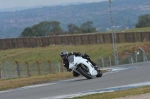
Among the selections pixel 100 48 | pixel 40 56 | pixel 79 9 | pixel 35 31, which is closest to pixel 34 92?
pixel 100 48

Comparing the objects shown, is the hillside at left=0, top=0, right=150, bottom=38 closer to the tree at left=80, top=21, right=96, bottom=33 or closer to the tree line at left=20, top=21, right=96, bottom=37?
the tree at left=80, top=21, right=96, bottom=33

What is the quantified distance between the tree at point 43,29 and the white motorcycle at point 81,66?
291 ft

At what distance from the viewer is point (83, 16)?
495 ft

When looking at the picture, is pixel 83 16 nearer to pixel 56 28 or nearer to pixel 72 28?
pixel 56 28

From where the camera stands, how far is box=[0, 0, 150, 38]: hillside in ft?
398

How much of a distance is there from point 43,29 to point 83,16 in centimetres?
3764

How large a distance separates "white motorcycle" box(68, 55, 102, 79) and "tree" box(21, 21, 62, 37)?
291 ft

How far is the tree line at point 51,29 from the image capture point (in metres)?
108

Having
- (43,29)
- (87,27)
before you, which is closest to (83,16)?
(43,29)

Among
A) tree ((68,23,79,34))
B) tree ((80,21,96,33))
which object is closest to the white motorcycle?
tree ((80,21,96,33))

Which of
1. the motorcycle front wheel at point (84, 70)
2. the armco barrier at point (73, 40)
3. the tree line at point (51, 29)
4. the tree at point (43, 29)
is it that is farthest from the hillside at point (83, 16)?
the motorcycle front wheel at point (84, 70)

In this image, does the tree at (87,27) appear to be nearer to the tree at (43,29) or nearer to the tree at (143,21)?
the tree at (43,29)

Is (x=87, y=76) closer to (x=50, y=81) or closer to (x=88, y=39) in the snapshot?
(x=50, y=81)

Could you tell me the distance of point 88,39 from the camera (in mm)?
71438
